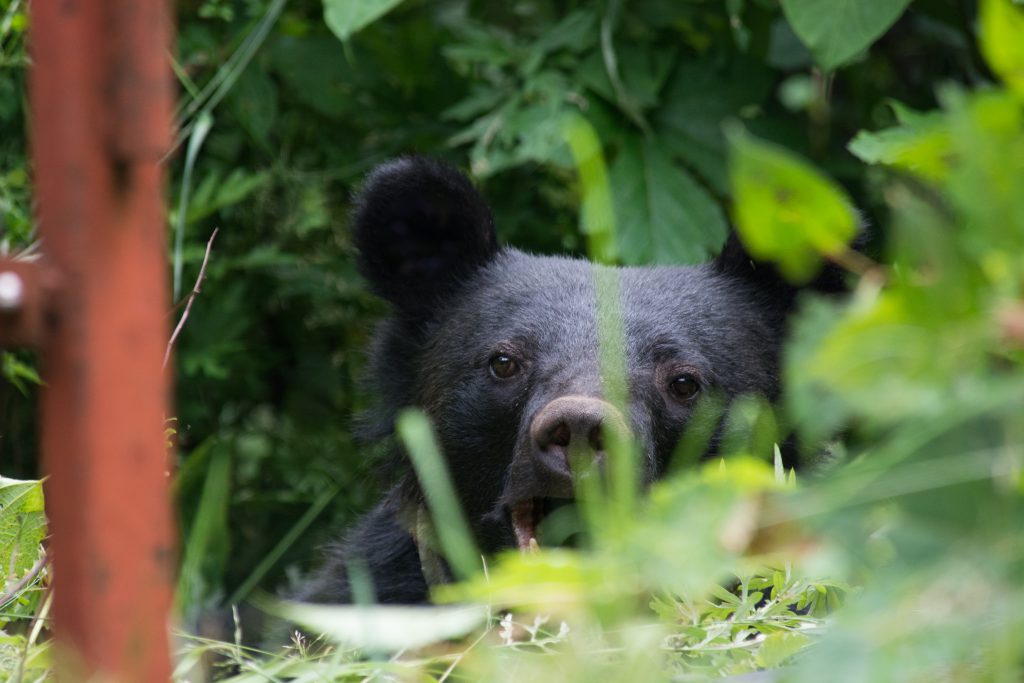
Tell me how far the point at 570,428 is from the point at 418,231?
130 cm

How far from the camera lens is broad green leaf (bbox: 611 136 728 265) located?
4.34 meters

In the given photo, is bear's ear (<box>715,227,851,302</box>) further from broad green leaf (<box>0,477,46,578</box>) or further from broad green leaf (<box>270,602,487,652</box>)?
broad green leaf (<box>270,602,487,652</box>)

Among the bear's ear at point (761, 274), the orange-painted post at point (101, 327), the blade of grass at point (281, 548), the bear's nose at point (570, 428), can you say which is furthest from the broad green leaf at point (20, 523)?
the bear's ear at point (761, 274)

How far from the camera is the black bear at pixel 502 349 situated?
10.4 ft

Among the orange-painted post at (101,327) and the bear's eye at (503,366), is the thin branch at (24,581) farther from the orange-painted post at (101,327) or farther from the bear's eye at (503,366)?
the bear's eye at (503,366)

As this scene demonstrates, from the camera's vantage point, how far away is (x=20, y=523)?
2.39m

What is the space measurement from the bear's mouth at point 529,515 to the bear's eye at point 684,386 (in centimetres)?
43

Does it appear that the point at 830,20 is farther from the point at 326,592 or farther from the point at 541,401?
the point at 326,592

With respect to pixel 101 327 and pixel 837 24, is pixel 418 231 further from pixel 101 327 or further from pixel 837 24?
pixel 101 327

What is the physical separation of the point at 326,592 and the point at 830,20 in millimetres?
2201

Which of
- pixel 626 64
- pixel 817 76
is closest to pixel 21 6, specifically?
pixel 626 64

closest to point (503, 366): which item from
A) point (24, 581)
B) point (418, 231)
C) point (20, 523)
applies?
point (418, 231)

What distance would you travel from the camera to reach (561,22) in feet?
15.2

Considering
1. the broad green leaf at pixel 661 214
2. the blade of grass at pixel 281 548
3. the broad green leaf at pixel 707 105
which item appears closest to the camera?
the blade of grass at pixel 281 548
